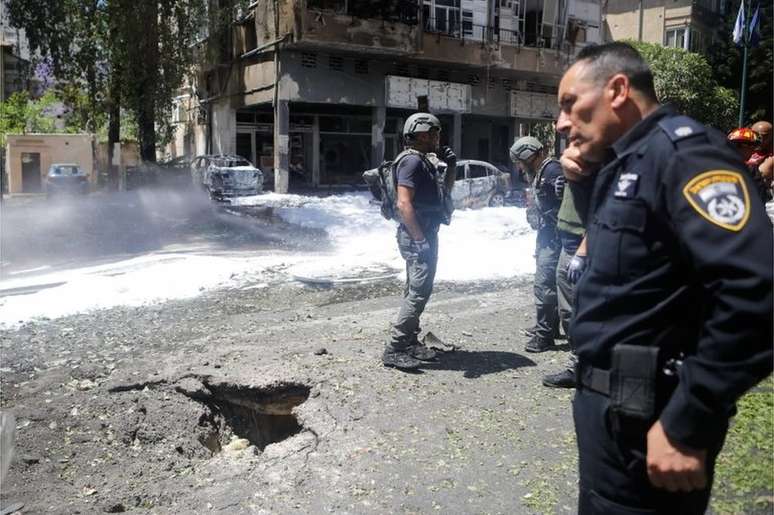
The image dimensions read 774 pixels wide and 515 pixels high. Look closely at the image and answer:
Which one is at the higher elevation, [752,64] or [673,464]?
[752,64]

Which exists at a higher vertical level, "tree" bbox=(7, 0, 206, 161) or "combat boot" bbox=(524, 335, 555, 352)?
"tree" bbox=(7, 0, 206, 161)

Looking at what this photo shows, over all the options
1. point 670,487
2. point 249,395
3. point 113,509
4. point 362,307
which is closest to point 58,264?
point 362,307

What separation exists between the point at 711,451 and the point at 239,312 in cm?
620

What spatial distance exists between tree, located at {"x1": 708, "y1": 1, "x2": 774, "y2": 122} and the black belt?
3049cm

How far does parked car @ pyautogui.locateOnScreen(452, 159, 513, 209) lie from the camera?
16656 millimetres

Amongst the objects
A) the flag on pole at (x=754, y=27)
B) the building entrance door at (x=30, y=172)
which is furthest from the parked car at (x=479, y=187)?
the building entrance door at (x=30, y=172)

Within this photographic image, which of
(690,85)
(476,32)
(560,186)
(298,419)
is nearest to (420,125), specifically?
(560,186)

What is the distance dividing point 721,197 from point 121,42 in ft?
74.5

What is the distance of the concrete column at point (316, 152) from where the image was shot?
2494 cm

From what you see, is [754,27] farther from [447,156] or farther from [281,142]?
[447,156]

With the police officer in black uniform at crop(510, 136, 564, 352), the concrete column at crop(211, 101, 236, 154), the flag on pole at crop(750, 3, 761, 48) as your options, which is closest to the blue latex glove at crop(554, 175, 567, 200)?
the police officer in black uniform at crop(510, 136, 564, 352)

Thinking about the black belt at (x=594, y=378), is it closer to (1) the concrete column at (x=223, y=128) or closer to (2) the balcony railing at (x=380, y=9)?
(2) the balcony railing at (x=380, y=9)

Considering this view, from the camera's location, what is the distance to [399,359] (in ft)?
15.5

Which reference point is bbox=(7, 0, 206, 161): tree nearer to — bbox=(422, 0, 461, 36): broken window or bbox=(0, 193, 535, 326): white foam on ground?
bbox=(422, 0, 461, 36): broken window
